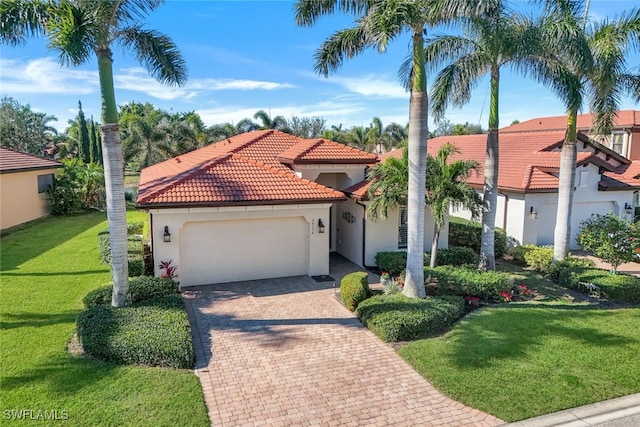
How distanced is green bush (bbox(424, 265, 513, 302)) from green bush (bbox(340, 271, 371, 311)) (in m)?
2.34

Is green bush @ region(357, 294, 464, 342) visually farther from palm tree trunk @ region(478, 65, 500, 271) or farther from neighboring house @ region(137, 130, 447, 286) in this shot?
neighboring house @ region(137, 130, 447, 286)

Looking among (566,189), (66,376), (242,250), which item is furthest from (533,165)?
(66,376)

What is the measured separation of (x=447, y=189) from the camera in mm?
13992

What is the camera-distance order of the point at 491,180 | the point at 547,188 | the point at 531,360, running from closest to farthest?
the point at 531,360, the point at 491,180, the point at 547,188

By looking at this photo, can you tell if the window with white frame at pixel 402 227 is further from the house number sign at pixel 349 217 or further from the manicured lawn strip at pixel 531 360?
the manicured lawn strip at pixel 531 360

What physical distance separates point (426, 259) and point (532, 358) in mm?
7428

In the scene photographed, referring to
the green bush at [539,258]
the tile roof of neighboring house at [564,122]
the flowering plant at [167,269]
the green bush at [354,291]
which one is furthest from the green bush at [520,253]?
the tile roof of neighboring house at [564,122]

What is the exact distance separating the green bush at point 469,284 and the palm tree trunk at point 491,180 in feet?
5.24

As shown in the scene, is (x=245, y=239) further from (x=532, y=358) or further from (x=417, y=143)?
(x=532, y=358)

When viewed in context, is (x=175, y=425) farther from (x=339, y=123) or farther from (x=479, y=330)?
(x=339, y=123)

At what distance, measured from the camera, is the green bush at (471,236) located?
1917 cm

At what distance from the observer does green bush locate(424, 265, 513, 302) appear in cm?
1286

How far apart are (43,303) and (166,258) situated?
11.3 feet

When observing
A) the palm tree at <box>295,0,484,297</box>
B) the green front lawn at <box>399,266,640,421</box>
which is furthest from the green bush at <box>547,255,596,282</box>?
the palm tree at <box>295,0,484,297</box>
